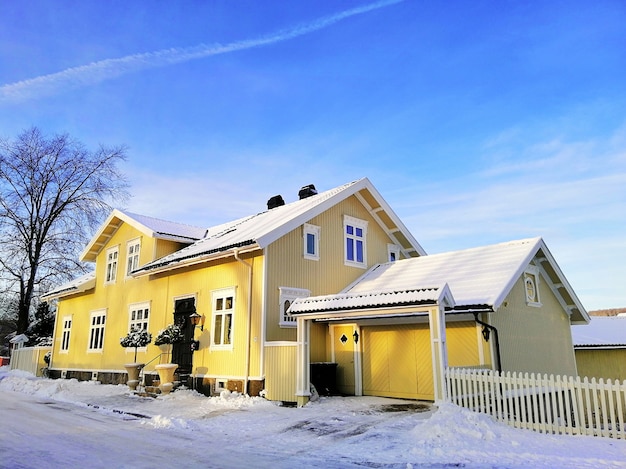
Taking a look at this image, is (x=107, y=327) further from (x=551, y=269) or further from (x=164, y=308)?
(x=551, y=269)

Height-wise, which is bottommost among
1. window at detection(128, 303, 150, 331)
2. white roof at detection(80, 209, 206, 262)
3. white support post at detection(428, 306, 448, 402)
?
white support post at detection(428, 306, 448, 402)

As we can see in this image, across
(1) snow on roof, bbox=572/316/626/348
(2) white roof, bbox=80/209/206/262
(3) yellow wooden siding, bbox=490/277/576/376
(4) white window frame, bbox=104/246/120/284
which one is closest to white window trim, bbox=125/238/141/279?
(2) white roof, bbox=80/209/206/262

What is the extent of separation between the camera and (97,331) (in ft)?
74.6

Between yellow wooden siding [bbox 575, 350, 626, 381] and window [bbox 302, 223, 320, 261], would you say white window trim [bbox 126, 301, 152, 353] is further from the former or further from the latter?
yellow wooden siding [bbox 575, 350, 626, 381]

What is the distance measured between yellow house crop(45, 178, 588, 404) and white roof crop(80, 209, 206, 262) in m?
0.14

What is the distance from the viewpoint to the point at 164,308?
18.4 metres

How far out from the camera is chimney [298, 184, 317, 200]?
22172 millimetres

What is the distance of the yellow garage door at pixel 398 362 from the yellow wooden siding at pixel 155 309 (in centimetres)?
337

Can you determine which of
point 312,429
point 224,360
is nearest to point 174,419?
point 312,429

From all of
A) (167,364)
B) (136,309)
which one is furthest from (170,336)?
(136,309)

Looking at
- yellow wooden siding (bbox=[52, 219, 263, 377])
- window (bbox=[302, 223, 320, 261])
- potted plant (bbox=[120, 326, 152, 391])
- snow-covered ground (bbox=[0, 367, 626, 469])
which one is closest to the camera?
snow-covered ground (bbox=[0, 367, 626, 469])

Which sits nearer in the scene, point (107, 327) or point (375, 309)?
point (375, 309)

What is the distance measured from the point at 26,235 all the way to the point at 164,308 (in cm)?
1811

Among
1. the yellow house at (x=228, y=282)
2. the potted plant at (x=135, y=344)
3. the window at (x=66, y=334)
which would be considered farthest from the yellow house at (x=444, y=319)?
the window at (x=66, y=334)
